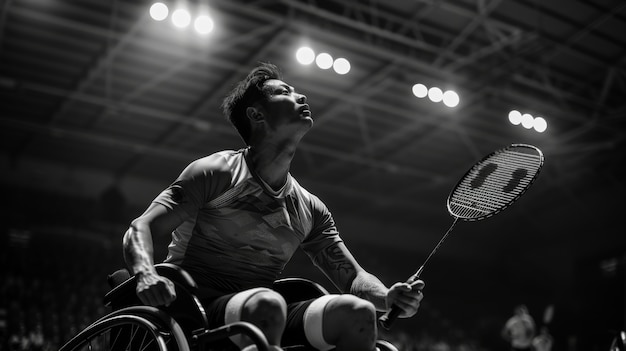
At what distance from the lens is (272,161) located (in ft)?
8.21

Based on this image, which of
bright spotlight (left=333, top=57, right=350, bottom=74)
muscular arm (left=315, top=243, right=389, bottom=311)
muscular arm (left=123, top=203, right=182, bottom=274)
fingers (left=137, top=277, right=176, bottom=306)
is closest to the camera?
fingers (left=137, top=277, right=176, bottom=306)

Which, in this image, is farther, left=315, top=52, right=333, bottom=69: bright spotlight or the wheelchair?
left=315, top=52, right=333, bottom=69: bright spotlight

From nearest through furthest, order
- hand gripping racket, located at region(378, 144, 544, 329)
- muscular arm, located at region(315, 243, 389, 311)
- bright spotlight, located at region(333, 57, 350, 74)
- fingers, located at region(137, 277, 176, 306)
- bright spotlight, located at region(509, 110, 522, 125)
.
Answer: fingers, located at region(137, 277, 176, 306) < muscular arm, located at region(315, 243, 389, 311) < hand gripping racket, located at region(378, 144, 544, 329) < bright spotlight, located at region(333, 57, 350, 74) < bright spotlight, located at region(509, 110, 522, 125)

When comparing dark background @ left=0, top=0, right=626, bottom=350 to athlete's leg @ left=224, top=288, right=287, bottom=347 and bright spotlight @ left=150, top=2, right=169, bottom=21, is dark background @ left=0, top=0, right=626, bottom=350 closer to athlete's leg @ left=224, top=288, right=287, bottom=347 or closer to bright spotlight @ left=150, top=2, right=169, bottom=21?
bright spotlight @ left=150, top=2, right=169, bottom=21

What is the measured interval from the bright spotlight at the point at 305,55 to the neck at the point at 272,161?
7.63 metres

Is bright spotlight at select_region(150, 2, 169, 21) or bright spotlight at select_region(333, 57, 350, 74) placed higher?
bright spotlight at select_region(333, 57, 350, 74)

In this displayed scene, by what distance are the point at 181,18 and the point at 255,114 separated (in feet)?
22.6

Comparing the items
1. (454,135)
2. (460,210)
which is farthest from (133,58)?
(460,210)

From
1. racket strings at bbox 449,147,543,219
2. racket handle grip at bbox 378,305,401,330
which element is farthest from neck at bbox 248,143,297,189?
racket strings at bbox 449,147,543,219

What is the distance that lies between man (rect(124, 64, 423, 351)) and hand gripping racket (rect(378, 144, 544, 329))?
18.9 inches

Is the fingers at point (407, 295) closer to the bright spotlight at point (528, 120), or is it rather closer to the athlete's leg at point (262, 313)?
the athlete's leg at point (262, 313)

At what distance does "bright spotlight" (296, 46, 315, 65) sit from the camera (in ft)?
32.7

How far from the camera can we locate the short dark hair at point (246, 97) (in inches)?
103

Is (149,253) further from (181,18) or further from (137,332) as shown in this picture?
(181,18)
